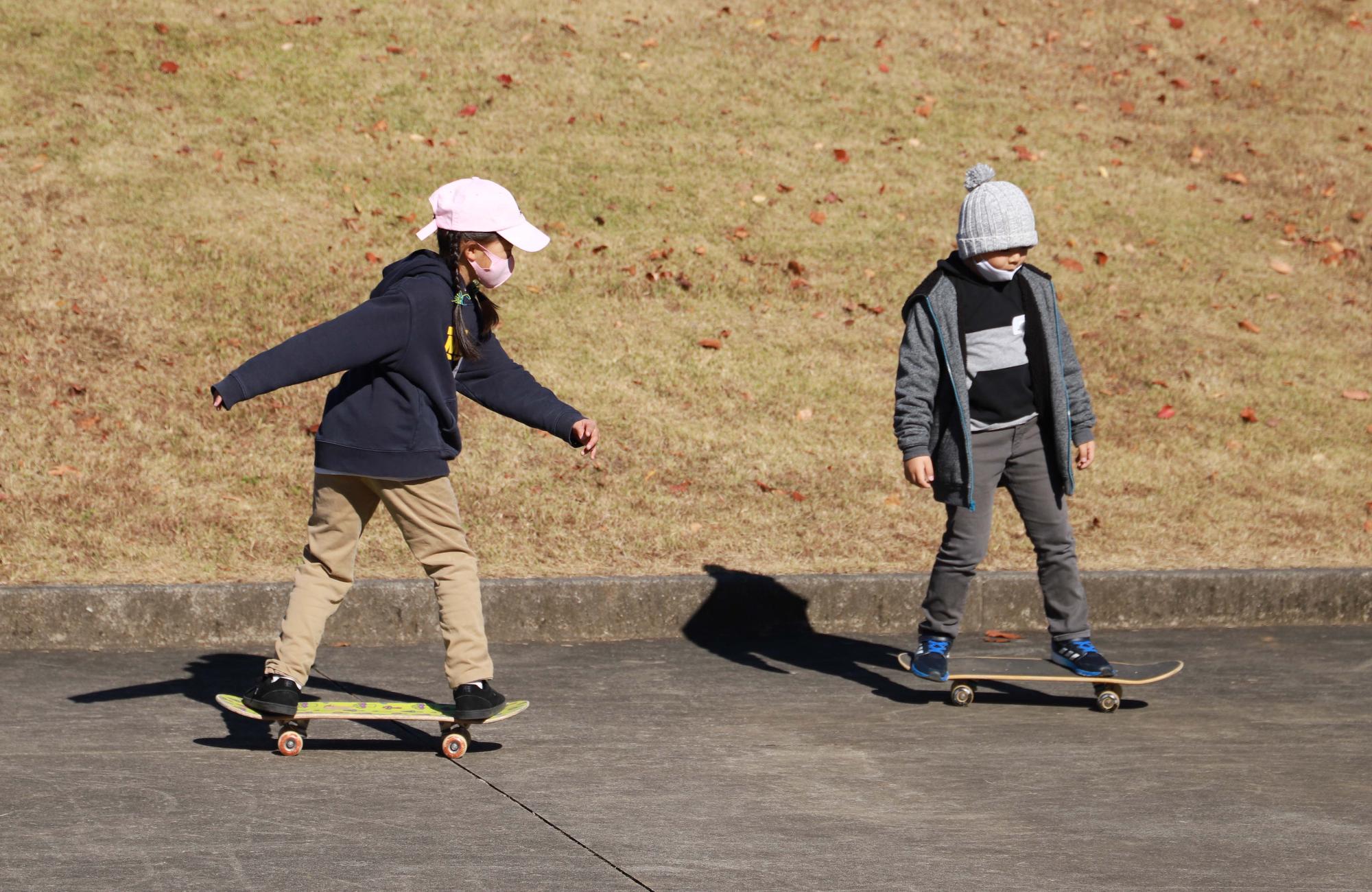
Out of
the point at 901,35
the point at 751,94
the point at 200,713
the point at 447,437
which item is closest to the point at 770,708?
the point at 447,437

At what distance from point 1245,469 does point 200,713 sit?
20.2ft

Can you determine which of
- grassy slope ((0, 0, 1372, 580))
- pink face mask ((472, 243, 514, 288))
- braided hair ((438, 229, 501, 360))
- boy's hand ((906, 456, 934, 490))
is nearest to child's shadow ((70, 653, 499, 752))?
grassy slope ((0, 0, 1372, 580))

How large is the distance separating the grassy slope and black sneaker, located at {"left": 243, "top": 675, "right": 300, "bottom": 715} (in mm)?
2321

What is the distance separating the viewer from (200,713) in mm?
5520

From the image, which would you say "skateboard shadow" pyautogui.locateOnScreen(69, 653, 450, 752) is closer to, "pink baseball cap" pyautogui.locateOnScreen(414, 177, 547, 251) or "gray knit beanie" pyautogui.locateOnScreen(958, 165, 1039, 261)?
"pink baseball cap" pyautogui.locateOnScreen(414, 177, 547, 251)

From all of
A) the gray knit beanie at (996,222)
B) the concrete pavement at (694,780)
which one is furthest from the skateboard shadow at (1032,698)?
the gray knit beanie at (996,222)

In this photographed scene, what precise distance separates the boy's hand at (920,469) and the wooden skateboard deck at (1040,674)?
65cm

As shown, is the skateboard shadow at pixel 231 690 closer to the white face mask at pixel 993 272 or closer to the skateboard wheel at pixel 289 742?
the skateboard wheel at pixel 289 742

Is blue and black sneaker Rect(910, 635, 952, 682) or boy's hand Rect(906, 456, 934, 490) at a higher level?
boy's hand Rect(906, 456, 934, 490)

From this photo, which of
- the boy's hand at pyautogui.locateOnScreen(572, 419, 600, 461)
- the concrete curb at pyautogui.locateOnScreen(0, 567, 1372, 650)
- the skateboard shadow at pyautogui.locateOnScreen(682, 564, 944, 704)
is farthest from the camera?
the skateboard shadow at pyautogui.locateOnScreen(682, 564, 944, 704)

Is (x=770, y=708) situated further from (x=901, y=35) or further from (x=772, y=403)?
(x=901, y=35)

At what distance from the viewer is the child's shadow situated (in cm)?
516

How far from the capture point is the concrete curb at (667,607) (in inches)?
258

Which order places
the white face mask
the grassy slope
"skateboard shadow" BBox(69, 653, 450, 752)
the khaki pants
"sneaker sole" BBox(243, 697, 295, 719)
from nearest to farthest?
"sneaker sole" BBox(243, 697, 295, 719) < the khaki pants < "skateboard shadow" BBox(69, 653, 450, 752) < the white face mask < the grassy slope
